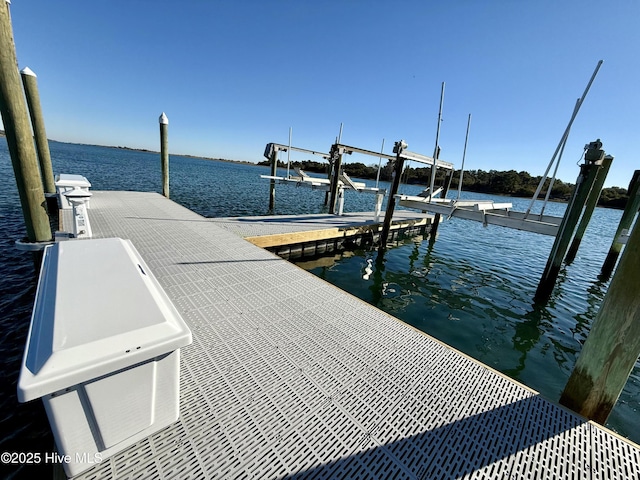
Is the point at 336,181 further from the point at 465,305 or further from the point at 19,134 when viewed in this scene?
the point at 19,134

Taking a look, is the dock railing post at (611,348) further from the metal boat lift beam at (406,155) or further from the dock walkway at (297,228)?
the metal boat lift beam at (406,155)

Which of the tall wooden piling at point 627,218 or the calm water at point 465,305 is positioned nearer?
the calm water at point 465,305

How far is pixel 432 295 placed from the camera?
6949 mm

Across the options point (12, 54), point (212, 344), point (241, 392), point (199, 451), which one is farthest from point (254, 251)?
point (12, 54)

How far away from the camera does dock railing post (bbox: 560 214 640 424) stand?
7.59 feet

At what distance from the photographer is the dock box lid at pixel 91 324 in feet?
4.42

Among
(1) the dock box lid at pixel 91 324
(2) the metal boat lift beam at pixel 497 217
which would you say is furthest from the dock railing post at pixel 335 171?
(1) the dock box lid at pixel 91 324

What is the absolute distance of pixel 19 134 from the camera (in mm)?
4699

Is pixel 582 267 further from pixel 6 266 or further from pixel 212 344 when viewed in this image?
pixel 6 266

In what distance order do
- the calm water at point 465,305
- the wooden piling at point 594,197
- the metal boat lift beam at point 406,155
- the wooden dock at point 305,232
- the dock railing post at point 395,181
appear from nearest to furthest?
the calm water at point 465,305 → the wooden dock at point 305,232 → the dock railing post at point 395,181 → the metal boat lift beam at point 406,155 → the wooden piling at point 594,197

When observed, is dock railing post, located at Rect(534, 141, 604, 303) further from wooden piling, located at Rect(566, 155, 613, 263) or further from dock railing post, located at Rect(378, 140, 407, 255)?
wooden piling, located at Rect(566, 155, 613, 263)

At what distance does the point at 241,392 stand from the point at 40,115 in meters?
12.5

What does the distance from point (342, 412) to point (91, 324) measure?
1955mm

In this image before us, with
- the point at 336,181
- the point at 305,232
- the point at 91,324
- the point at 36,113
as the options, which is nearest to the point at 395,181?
the point at 336,181
